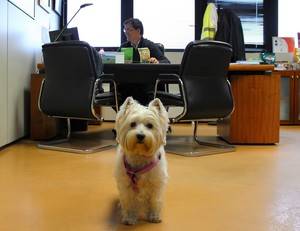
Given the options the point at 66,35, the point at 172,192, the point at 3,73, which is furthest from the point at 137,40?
the point at 172,192

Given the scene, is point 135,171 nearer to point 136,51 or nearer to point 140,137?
point 140,137

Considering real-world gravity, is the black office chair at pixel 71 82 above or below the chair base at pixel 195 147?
above

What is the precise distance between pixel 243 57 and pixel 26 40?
9.38 ft

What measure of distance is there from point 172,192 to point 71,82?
64.6 inches

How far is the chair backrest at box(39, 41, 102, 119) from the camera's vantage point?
3357 millimetres

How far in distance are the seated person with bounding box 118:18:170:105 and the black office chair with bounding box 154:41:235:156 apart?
0.93 metres

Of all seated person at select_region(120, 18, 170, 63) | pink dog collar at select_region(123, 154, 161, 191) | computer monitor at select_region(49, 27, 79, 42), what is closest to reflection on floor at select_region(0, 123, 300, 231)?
pink dog collar at select_region(123, 154, 161, 191)

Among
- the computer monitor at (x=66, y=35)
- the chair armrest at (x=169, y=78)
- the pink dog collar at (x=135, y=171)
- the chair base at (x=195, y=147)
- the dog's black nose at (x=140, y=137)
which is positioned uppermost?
the computer monitor at (x=66, y=35)

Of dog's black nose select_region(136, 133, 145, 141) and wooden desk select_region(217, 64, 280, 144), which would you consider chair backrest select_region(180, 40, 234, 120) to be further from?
dog's black nose select_region(136, 133, 145, 141)

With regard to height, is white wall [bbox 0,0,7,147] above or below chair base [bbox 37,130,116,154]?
above

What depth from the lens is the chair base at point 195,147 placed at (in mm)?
3408

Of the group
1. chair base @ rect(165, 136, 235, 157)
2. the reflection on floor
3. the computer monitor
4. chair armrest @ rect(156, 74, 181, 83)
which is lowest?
chair base @ rect(165, 136, 235, 157)

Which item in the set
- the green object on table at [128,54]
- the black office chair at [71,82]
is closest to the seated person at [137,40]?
the green object on table at [128,54]

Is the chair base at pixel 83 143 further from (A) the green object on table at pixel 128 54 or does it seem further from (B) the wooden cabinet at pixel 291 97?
(B) the wooden cabinet at pixel 291 97
